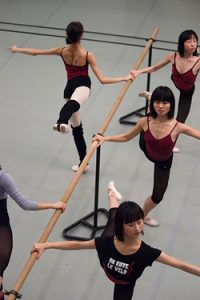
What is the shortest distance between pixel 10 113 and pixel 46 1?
10.9 ft

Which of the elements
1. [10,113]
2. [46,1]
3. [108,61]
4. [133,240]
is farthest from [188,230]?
[46,1]

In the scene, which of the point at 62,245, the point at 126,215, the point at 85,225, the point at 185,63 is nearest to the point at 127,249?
the point at 126,215

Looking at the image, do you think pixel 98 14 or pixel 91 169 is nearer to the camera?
pixel 91 169

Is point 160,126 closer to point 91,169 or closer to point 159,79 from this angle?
point 91,169

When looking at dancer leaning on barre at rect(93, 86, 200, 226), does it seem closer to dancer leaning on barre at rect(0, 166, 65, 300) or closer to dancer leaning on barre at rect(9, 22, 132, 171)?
dancer leaning on barre at rect(9, 22, 132, 171)

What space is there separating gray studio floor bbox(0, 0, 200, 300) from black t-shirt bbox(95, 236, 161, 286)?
34.6 inches

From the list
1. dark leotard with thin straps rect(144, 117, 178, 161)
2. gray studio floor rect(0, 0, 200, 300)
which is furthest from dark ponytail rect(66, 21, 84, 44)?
gray studio floor rect(0, 0, 200, 300)

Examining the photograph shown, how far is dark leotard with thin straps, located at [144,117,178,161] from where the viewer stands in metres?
3.57

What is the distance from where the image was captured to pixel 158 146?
361cm

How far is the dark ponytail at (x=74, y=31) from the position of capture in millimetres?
4012

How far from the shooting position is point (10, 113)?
5.73 m

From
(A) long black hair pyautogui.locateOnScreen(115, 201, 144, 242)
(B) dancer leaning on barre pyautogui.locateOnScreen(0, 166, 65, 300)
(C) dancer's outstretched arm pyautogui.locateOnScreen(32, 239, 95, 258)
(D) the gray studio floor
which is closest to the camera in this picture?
(A) long black hair pyautogui.locateOnScreen(115, 201, 144, 242)

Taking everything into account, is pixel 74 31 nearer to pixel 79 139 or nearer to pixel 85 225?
pixel 79 139

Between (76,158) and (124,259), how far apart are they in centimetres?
237
